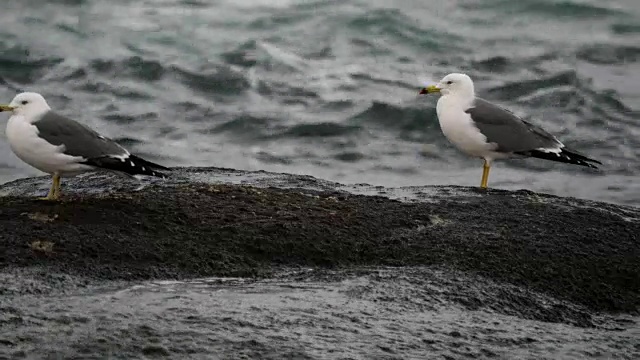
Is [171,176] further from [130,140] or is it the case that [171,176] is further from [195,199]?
[130,140]

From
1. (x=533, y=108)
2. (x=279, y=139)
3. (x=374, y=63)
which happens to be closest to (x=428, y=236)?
(x=279, y=139)

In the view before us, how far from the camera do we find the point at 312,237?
5.38m

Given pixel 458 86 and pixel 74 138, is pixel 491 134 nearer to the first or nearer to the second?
pixel 458 86

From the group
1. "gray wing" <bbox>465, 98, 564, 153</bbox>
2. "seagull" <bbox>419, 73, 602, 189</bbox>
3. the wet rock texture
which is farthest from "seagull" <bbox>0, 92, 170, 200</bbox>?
"gray wing" <bbox>465, 98, 564, 153</bbox>

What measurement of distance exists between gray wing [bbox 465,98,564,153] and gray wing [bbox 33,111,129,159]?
9.26ft

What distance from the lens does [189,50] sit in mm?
14477

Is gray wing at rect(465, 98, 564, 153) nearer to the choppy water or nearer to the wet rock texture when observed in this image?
the wet rock texture

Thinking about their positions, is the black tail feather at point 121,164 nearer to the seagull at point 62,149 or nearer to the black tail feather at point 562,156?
the seagull at point 62,149

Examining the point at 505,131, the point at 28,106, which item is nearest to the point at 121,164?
the point at 28,106

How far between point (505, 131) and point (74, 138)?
322 cm

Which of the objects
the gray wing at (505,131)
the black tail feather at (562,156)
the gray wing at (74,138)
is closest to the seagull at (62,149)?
the gray wing at (74,138)

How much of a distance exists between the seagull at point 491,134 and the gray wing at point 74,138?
8.86ft

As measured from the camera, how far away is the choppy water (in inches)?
455

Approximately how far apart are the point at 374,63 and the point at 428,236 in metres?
9.01
